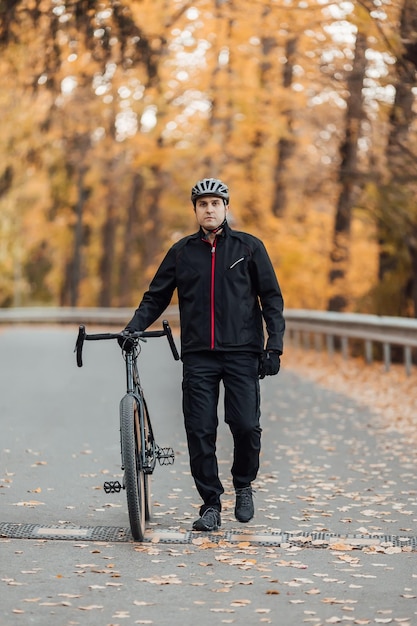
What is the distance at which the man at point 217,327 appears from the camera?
26.3 ft

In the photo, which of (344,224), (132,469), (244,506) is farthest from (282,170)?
(132,469)

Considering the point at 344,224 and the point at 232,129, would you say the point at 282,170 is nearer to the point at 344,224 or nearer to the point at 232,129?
the point at 232,129

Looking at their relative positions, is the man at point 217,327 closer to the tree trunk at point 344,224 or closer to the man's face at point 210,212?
the man's face at point 210,212

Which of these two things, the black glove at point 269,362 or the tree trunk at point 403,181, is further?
the tree trunk at point 403,181

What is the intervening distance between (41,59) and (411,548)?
39.2 feet

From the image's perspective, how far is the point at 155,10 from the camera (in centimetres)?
3102

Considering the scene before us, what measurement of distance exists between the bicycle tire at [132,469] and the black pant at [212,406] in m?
0.43

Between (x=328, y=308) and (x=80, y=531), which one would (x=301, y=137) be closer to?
(x=328, y=308)

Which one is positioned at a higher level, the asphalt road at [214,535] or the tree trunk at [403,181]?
the tree trunk at [403,181]

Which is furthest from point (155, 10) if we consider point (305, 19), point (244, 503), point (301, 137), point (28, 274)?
point (28, 274)

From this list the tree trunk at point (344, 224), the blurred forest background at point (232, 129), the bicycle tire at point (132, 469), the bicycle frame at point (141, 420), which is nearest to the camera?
the bicycle tire at point (132, 469)

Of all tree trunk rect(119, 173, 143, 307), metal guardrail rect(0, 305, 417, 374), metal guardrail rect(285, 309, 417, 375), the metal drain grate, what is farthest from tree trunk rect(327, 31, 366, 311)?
tree trunk rect(119, 173, 143, 307)

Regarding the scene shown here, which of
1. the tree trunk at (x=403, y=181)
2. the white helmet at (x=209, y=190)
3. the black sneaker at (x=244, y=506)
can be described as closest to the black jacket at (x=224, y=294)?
the white helmet at (x=209, y=190)

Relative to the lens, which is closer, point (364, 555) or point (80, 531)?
point (364, 555)
